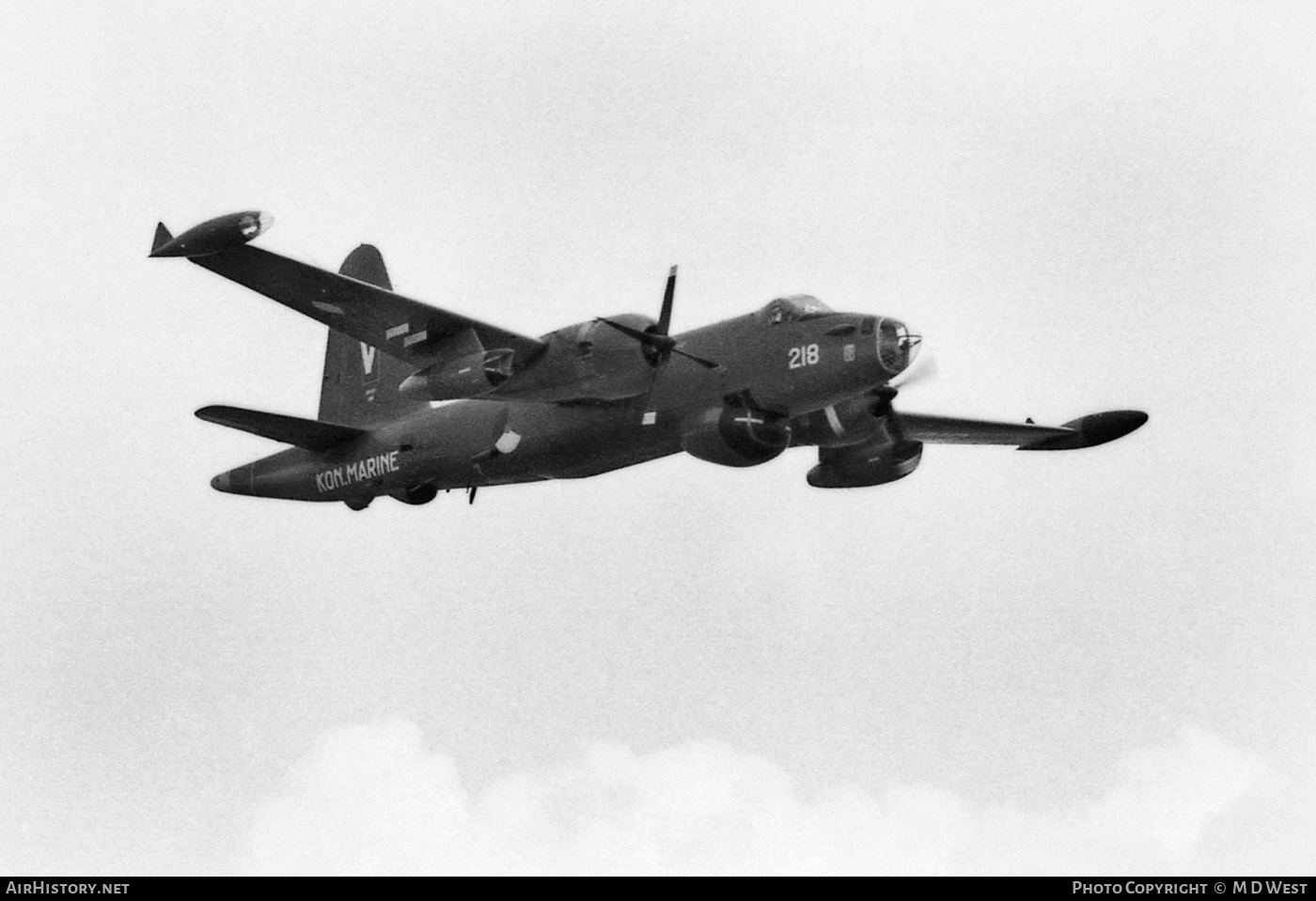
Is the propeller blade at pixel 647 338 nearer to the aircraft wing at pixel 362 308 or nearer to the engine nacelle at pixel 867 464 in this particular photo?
the aircraft wing at pixel 362 308

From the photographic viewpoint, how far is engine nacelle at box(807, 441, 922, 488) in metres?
42.5

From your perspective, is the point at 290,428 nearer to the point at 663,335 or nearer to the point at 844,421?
the point at 663,335

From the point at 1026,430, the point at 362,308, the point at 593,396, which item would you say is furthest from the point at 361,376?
the point at 1026,430

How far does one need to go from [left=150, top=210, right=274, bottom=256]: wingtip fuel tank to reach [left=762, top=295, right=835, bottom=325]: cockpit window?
966 cm

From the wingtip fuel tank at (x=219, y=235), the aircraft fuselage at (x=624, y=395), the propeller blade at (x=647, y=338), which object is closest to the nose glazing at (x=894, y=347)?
the aircraft fuselage at (x=624, y=395)

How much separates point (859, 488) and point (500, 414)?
797cm

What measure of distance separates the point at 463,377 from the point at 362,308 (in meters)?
2.70

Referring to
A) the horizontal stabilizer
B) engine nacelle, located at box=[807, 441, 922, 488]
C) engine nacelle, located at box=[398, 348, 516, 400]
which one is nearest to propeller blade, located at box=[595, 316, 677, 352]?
engine nacelle, located at box=[398, 348, 516, 400]

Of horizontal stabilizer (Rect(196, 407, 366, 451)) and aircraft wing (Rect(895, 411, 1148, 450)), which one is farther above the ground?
horizontal stabilizer (Rect(196, 407, 366, 451))

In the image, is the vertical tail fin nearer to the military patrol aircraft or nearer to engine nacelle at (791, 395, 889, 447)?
the military patrol aircraft

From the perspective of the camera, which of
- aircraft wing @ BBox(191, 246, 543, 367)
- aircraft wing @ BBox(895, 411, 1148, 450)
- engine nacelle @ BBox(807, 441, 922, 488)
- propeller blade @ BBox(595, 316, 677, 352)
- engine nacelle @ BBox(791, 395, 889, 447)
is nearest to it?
propeller blade @ BBox(595, 316, 677, 352)
